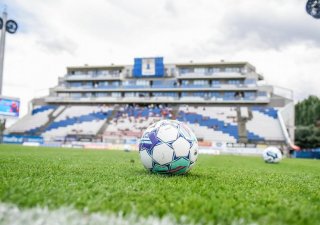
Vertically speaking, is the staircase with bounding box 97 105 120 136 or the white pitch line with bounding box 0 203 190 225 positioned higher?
the staircase with bounding box 97 105 120 136

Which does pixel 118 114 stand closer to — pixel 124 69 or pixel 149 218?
pixel 124 69

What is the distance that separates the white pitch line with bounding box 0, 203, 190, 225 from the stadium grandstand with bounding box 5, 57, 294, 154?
37.6 meters

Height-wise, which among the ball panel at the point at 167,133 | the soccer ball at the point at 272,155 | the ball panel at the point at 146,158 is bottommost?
the soccer ball at the point at 272,155

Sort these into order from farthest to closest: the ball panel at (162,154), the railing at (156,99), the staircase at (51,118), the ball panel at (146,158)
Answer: the railing at (156,99), the staircase at (51,118), the ball panel at (146,158), the ball panel at (162,154)

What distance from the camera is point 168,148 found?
270 inches

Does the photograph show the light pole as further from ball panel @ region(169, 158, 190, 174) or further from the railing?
the railing

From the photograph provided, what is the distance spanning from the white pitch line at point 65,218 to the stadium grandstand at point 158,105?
37.6 metres

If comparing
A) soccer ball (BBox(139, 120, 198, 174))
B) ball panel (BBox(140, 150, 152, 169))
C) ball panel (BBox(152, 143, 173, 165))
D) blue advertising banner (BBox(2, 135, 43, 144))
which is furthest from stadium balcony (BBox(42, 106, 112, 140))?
ball panel (BBox(152, 143, 173, 165))

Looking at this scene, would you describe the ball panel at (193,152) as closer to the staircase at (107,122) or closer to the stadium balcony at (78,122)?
the staircase at (107,122)

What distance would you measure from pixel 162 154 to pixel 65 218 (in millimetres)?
3918

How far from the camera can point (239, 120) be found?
49.1 metres

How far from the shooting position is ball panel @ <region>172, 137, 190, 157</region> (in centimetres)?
688

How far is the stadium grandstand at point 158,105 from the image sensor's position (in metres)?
47.5

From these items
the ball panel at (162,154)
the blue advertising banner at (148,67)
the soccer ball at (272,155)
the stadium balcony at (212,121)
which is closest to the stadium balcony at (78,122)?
the blue advertising banner at (148,67)
